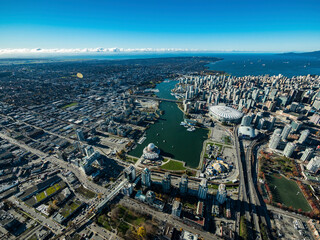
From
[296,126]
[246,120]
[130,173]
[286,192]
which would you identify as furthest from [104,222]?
[296,126]

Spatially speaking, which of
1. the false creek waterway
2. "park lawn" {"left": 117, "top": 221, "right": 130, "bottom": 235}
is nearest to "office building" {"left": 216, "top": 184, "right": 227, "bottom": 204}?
the false creek waterway

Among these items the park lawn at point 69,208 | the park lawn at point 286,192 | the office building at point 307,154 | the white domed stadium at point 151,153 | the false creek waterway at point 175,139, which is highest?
the office building at point 307,154

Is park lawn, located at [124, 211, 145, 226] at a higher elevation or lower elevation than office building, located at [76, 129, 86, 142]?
lower

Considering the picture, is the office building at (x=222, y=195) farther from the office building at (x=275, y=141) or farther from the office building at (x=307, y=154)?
the office building at (x=307, y=154)

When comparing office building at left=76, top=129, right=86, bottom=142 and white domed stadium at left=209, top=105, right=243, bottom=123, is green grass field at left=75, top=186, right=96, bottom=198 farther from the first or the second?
white domed stadium at left=209, top=105, right=243, bottom=123

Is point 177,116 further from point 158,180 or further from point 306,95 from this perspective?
point 306,95

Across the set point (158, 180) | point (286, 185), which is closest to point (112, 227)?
point (158, 180)

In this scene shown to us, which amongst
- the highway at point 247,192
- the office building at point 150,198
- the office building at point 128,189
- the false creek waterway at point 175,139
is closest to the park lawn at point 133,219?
the office building at point 150,198
